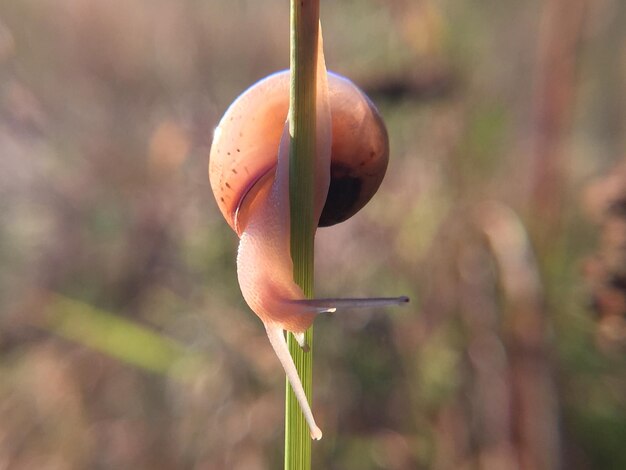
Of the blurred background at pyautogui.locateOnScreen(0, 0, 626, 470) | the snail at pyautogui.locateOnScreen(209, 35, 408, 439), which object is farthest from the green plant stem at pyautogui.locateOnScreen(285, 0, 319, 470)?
the blurred background at pyautogui.locateOnScreen(0, 0, 626, 470)

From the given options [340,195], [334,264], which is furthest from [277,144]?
[334,264]

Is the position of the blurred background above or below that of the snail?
below

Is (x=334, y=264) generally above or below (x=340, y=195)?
below

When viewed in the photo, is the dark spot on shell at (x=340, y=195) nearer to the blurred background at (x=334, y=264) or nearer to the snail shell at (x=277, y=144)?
the snail shell at (x=277, y=144)

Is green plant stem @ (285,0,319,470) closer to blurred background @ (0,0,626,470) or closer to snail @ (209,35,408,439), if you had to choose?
snail @ (209,35,408,439)

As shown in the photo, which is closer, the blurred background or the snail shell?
the snail shell

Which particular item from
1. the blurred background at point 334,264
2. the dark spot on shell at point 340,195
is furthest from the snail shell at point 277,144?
the blurred background at point 334,264

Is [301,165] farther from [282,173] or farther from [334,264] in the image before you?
[334,264]
